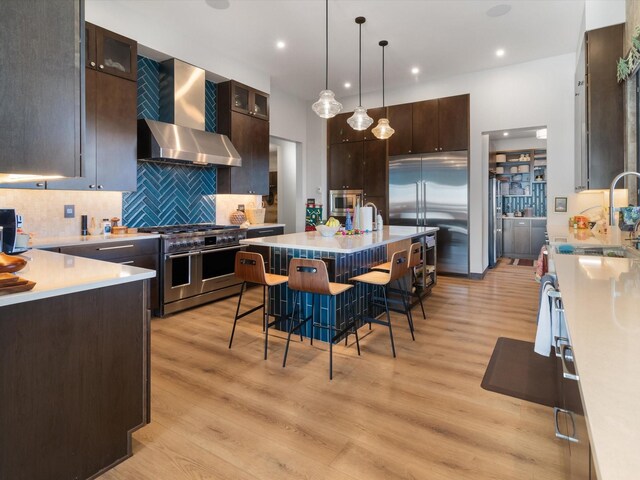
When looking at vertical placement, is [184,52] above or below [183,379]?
above

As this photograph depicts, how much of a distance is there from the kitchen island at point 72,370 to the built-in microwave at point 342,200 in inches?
217

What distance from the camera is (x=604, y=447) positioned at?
1.54 ft

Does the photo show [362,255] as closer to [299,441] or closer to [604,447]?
[299,441]

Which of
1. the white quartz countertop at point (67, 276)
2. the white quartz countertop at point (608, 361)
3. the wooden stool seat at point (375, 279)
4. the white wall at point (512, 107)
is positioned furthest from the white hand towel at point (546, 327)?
the white wall at point (512, 107)

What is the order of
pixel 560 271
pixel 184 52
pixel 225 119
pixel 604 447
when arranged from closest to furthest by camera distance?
pixel 604 447 → pixel 560 271 → pixel 184 52 → pixel 225 119

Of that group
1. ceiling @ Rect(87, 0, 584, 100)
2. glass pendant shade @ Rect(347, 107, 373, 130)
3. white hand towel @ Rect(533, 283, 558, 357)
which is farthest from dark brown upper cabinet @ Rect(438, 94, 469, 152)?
white hand towel @ Rect(533, 283, 558, 357)

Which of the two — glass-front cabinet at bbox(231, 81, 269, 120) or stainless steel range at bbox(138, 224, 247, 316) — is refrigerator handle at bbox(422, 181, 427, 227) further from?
stainless steel range at bbox(138, 224, 247, 316)

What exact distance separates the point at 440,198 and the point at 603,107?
2.79m

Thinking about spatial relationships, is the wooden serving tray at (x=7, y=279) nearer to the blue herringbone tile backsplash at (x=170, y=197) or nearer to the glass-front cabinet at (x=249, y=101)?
the blue herringbone tile backsplash at (x=170, y=197)

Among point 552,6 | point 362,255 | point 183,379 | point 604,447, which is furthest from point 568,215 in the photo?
point 604,447

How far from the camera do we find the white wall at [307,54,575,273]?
211 inches

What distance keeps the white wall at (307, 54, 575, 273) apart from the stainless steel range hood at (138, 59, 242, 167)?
3.49m

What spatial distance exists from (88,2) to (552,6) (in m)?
4.76

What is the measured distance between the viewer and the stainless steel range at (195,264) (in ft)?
13.2
